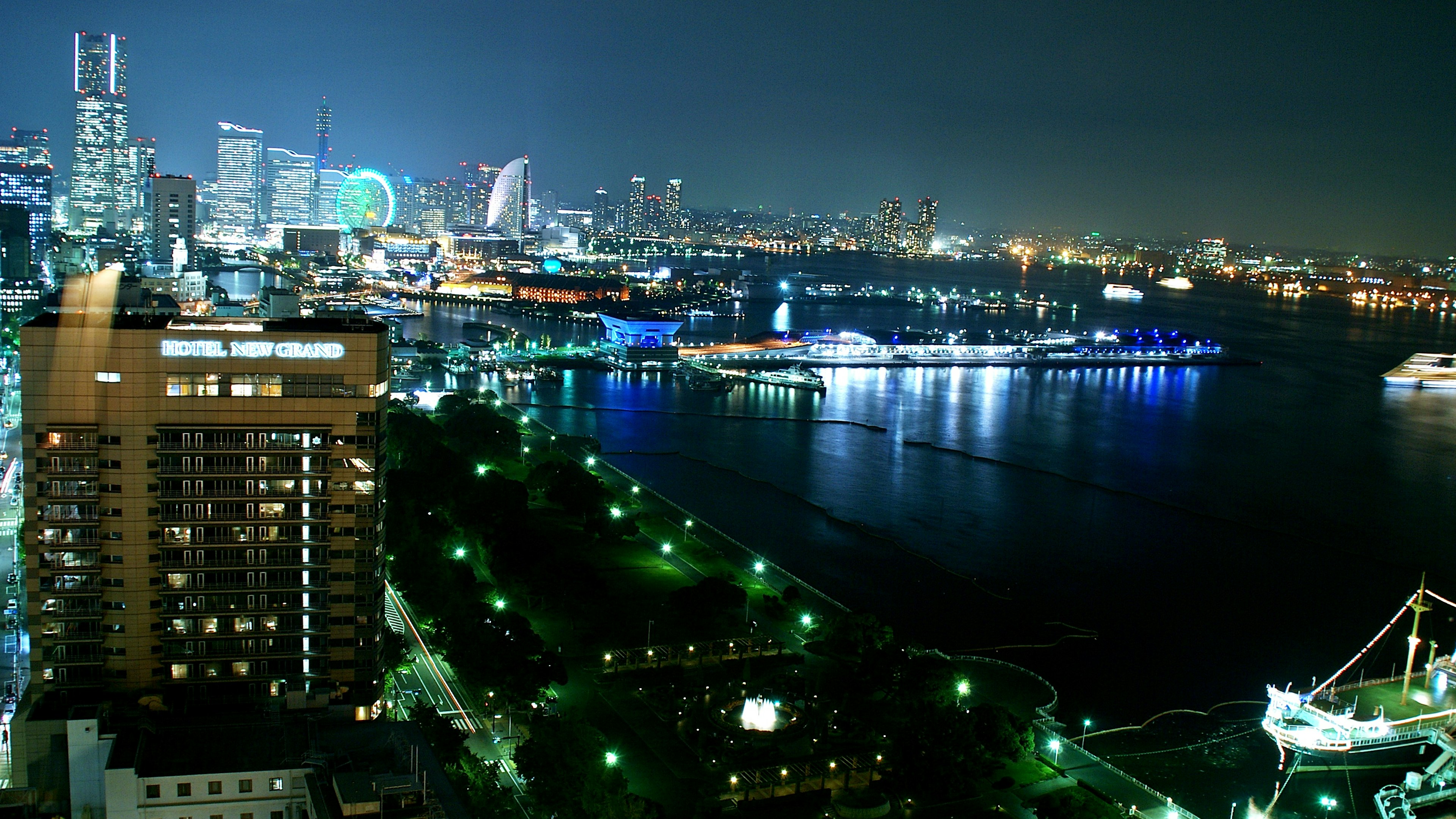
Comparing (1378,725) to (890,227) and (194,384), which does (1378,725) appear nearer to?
(194,384)

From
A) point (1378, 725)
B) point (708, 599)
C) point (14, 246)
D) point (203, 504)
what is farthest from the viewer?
point (14, 246)

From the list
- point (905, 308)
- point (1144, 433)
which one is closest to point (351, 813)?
point (1144, 433)

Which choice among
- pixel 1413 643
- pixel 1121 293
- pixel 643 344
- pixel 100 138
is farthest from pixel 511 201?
pixel 1413 643

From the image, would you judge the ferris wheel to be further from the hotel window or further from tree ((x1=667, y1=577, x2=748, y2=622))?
the hotel window

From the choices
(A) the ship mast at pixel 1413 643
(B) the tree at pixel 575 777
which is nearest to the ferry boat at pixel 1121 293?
(A) the ship mast at pixel 1413 643

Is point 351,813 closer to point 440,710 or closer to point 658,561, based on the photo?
point 440,710

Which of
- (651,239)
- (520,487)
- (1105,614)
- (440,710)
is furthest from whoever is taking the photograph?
(651,239)
